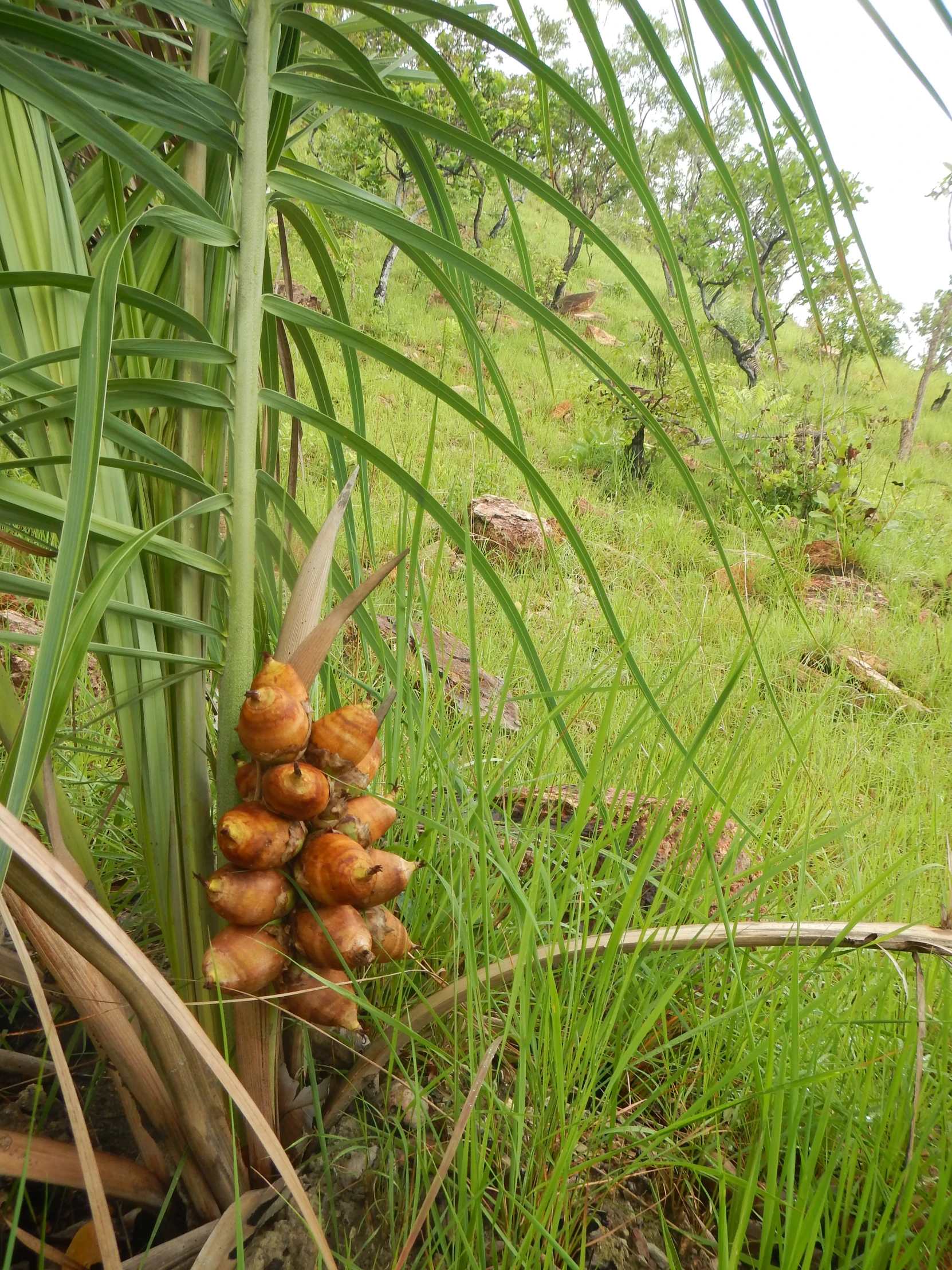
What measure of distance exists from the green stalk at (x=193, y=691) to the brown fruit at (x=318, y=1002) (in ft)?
0.30

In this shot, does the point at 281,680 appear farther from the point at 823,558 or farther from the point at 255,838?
the point at 823,558

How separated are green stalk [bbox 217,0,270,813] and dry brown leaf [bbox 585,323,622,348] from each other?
35.4 feet

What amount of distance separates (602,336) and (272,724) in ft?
39.5

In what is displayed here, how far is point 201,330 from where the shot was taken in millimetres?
534

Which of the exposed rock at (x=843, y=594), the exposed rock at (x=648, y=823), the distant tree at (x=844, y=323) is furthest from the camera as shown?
the distant tree at (x=844, y=323)

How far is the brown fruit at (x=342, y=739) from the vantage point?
1.61 feet

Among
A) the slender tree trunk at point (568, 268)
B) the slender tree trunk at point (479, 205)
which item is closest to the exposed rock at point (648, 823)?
the slender tree trunk at point (479, 205)

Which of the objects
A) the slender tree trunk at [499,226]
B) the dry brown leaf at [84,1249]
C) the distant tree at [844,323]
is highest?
the slender tree trunk at [499,226]

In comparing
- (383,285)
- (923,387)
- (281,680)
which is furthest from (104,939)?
(383,285)

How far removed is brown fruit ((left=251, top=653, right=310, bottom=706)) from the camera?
46 centimetres

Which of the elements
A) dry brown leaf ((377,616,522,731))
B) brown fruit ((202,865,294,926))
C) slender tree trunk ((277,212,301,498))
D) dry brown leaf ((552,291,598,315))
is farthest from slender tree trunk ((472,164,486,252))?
dry brown leaf ((552,291,598,315))

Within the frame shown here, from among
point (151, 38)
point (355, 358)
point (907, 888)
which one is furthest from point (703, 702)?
point (151, 38)

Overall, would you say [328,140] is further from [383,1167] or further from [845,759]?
[383,1167]

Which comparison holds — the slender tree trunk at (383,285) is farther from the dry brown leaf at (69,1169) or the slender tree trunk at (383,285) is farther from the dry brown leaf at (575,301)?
the dry brown leaf at (69,1169)
